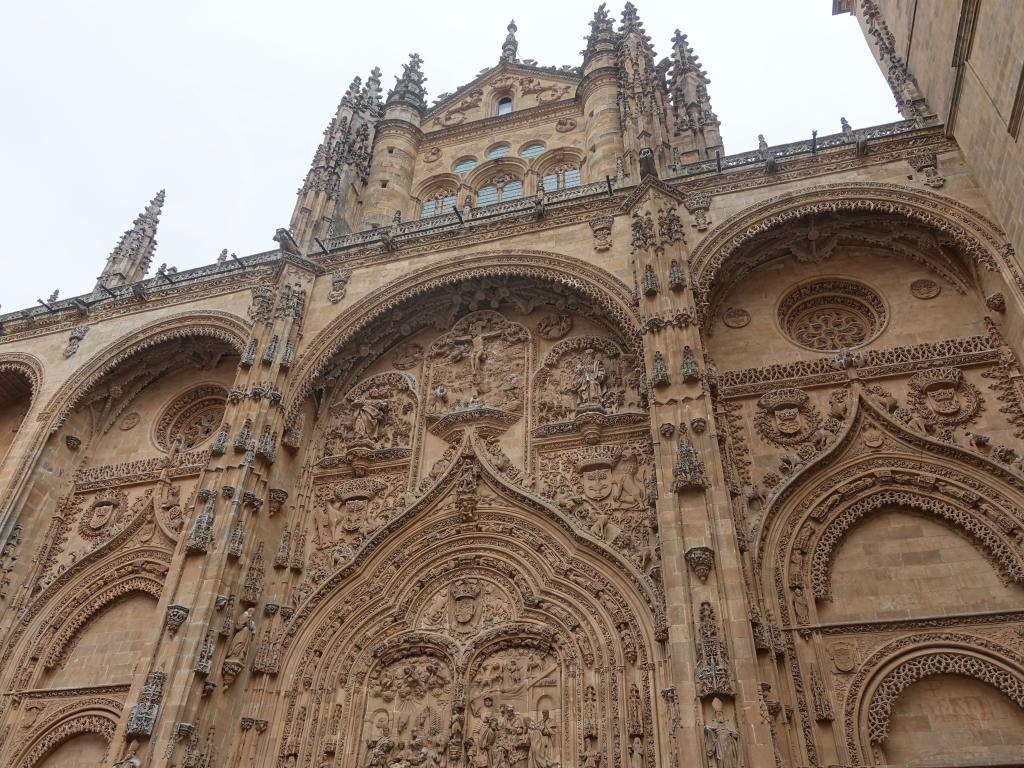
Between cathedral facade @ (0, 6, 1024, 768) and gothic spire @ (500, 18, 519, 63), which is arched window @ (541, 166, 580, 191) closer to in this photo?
cathedral facade @ (0, 6, 1024, 768)

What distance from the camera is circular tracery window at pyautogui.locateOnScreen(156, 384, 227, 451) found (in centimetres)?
1664

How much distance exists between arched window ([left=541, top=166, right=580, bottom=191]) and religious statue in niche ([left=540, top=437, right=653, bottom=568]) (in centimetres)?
882

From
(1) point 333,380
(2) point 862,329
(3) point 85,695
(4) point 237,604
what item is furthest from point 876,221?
→ (3) point 85,695

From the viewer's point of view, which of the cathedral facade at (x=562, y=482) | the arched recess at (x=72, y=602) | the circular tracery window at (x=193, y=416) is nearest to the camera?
the cathedral facade at (x=562, y=482)

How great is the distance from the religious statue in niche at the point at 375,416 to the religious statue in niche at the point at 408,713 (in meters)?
3.96

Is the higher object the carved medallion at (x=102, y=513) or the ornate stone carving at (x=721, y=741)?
the carved medallion at (x=102, y=513)

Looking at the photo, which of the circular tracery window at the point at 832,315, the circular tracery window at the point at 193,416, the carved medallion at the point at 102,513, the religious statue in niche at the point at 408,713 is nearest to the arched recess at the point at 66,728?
the carved medallion at the point at 102,513

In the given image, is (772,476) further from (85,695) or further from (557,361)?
(85,695)

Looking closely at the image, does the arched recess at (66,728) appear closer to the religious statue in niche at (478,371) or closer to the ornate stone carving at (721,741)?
the religious statue in niche at (478,371)

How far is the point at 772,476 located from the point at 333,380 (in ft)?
27.6

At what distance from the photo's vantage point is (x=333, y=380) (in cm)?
1538

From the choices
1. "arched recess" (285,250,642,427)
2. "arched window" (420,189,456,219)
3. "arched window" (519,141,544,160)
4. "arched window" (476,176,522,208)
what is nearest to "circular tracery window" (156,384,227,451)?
"arched recess" (285,250,642,427)

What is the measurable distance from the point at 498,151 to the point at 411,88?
4046 millimetres

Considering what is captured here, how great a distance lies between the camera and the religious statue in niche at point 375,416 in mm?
14359
